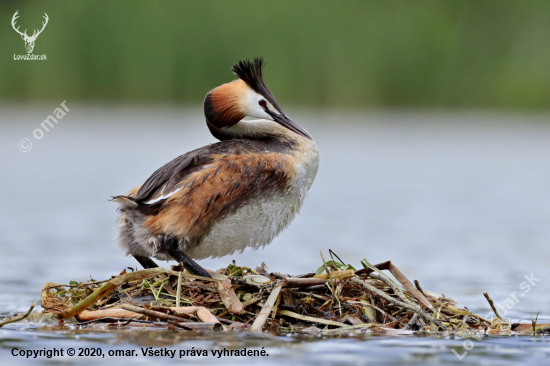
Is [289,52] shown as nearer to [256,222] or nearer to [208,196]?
[256,222]

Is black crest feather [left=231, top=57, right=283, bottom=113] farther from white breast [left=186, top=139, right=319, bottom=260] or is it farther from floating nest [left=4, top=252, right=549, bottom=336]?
floating nest [left=4, top=252, right=549, bottom=336]

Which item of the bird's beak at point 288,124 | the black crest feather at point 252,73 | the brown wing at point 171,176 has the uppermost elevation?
the black crest feather at point 252,73

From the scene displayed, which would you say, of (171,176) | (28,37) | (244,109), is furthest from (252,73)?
(28,37)

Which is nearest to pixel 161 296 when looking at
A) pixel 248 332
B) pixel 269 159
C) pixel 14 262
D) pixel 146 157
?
pixel 248 332

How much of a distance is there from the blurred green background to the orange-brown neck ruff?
17.0 meters

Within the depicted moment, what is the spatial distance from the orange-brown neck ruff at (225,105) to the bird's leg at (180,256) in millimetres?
1192

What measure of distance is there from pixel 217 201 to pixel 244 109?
1.06 metres

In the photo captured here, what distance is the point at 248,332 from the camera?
5.36m

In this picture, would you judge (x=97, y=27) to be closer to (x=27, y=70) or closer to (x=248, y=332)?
(x=27, y=70)

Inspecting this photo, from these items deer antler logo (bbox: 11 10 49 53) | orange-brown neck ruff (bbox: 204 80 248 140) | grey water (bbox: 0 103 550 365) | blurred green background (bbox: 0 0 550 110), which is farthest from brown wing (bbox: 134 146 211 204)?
deer antler logo (bbox: 11 10 49 53)

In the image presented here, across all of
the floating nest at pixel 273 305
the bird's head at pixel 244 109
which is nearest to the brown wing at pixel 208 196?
the floating nest at pixel 273 305

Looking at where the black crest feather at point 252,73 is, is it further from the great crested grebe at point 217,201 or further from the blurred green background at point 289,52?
the blurred green background at point 289,52

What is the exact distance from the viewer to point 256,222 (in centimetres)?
621

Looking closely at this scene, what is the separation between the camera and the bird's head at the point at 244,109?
6777mm
